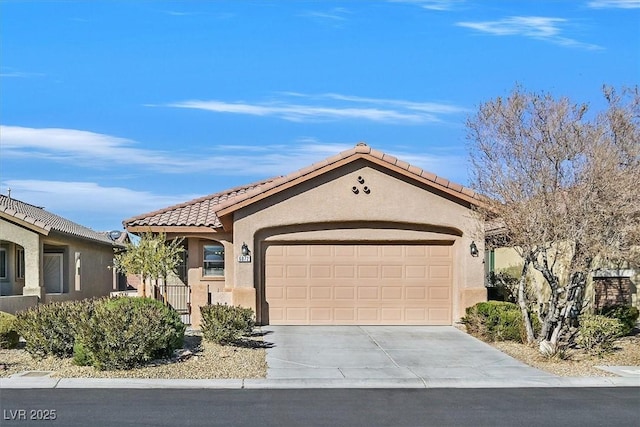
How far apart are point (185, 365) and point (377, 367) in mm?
3721

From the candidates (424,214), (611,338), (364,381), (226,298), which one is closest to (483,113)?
(424,214)

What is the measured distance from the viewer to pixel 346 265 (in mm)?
20797

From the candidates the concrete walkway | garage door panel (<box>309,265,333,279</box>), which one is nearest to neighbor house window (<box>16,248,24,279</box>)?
the concrete walkway

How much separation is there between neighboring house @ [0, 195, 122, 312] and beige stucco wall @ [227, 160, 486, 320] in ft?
27.7

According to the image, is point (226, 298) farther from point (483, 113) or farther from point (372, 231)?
point (483, 113)

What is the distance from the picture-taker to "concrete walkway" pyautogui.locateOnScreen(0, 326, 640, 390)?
13.4 metres

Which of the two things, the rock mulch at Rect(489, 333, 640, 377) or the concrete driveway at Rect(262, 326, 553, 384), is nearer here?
the concrete driveway at Rect(262, 326, 553, 384)

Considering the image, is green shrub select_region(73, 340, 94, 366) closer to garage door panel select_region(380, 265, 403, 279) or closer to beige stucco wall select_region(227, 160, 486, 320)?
beige stucco wall select_region(227, 160, 486, 320)

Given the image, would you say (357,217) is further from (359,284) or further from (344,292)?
(344,292)

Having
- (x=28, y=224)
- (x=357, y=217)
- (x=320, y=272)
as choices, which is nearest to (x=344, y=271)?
(x=320, y=272)

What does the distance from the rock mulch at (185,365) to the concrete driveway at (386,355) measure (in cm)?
44

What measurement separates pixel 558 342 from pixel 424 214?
5177mm

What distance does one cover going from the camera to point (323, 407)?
1148 centimetres

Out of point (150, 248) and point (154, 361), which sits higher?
point (150, 248)
